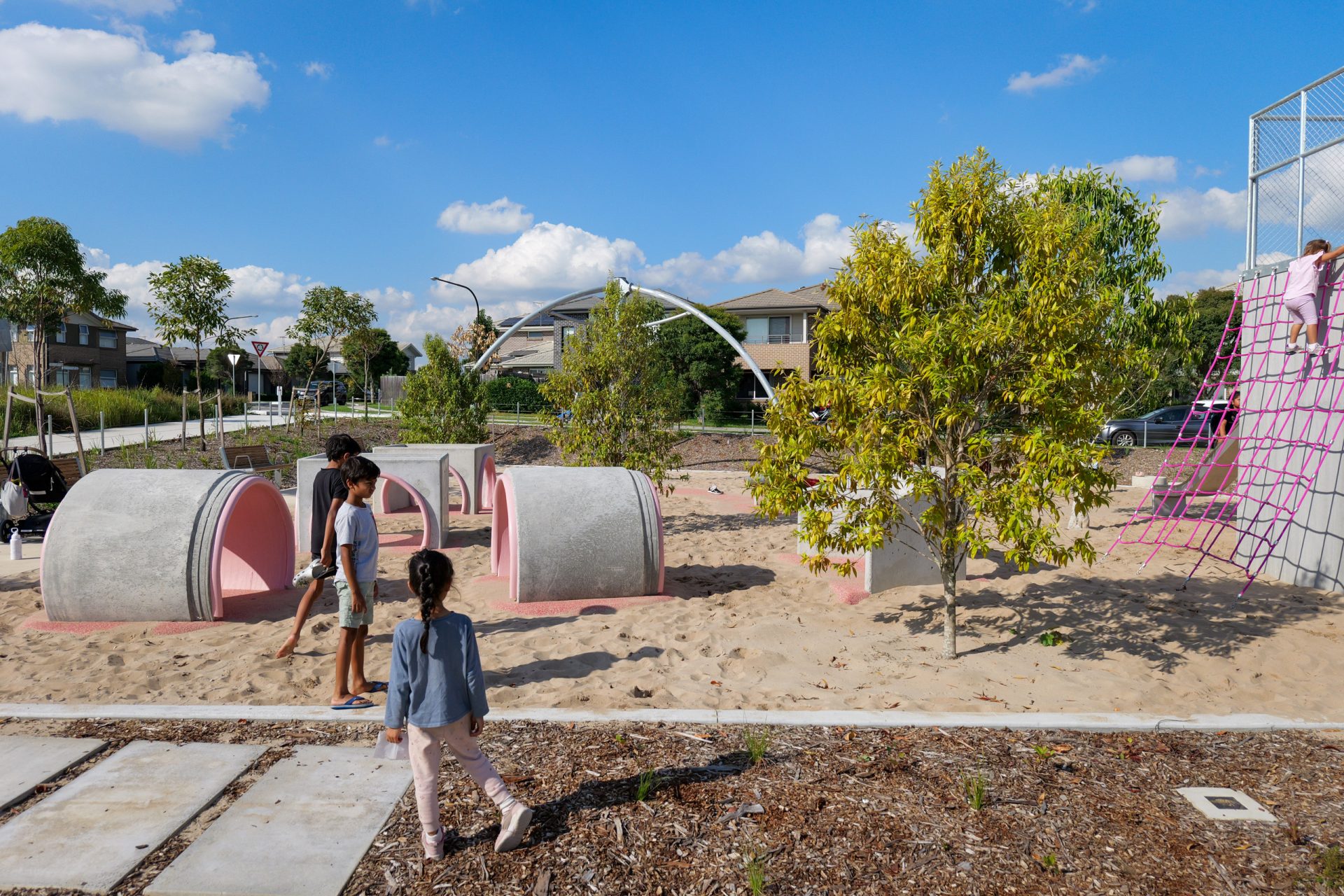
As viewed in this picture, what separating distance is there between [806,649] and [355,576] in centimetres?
364

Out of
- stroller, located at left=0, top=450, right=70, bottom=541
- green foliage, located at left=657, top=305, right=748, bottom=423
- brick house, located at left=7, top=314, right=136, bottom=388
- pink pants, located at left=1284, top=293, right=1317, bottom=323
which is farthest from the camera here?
brick house, located at left=7, top=314, right=136, bottom=388

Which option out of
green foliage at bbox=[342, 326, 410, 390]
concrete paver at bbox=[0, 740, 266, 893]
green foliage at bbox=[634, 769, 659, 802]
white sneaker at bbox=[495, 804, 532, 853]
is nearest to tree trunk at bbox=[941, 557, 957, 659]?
green foliage at bbox=[634, 769, 659, 802]

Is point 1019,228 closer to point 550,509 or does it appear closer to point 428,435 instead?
point 550,509

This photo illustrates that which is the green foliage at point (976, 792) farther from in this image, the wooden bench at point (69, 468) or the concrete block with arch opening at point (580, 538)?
the wooden bench at point (69, 468)

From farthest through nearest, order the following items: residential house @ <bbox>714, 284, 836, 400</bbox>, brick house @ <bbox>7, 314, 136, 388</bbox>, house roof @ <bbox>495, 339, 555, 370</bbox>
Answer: house roof @ <bbox>495, 339, 555, 370</bbox> < brick house @ <bbox>7, 314, 136, 388</bbox> < residential house @ <bbox>714, 284, 836, 400</bbox>

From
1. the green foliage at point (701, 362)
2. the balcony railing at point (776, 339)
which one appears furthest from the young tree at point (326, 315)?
the balcony railing at point (776, 339)

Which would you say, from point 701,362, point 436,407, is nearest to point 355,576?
point 436,407

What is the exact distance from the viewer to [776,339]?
5397cm

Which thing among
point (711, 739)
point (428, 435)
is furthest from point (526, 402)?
point (711, 739)

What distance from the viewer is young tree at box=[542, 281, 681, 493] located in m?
13.1

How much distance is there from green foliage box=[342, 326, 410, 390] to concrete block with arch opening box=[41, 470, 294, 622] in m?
35.0

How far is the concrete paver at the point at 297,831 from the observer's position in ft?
11.5

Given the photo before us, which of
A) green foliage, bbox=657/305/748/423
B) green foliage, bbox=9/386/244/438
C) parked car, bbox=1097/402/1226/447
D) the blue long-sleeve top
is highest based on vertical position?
green foliage, bbox=657/305/748/423

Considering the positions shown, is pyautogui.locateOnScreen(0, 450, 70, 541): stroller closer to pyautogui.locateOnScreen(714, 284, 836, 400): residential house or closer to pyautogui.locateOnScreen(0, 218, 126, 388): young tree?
pyautogui.locateOnScreen(0, 218, 126, 388): young tree
